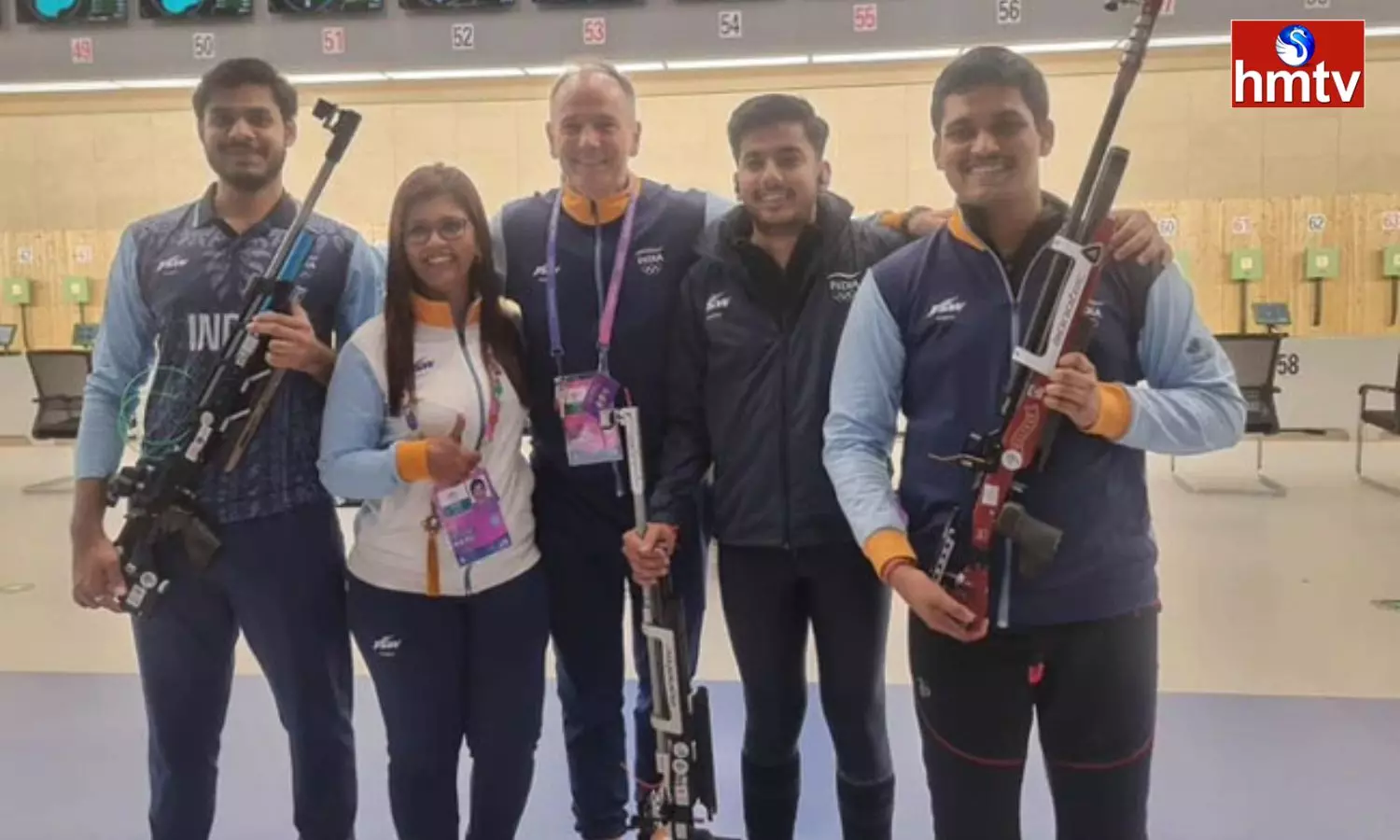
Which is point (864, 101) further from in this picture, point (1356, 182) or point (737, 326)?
point (737, 326)

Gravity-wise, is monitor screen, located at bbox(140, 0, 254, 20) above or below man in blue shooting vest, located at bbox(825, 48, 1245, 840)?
above

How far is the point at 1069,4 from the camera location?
2740 millimetres

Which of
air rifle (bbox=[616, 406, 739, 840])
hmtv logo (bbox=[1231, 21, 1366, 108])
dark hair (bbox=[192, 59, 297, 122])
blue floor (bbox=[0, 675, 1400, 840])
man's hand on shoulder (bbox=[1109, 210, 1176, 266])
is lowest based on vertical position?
blue floor (bbox=[0, 675, 1400, 840])

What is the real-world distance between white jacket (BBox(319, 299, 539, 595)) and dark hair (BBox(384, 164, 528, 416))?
0.9 inches

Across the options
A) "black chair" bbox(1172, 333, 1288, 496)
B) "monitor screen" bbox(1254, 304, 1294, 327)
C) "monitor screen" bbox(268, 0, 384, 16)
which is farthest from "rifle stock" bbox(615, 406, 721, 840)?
"monitor screen" bbox(1254, 304, 1294, 327)

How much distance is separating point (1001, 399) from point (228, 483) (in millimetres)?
1500

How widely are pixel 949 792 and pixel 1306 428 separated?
358 inches

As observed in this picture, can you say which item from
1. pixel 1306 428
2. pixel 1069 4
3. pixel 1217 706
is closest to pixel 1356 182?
pixel 1306 428

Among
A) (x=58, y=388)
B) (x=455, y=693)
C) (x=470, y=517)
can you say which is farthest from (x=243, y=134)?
(x=58, y=388)

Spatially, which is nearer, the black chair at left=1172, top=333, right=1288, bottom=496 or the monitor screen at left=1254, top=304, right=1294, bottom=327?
the black chair at left=1172, top=333, right=1288, bottom=496

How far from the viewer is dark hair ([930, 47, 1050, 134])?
1765 millimetres

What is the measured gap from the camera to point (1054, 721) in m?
1.79

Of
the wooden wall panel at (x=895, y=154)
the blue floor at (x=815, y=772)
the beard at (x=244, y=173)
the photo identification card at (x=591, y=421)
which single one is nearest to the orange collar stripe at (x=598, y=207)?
the photo identification card at (x=591, y=421)

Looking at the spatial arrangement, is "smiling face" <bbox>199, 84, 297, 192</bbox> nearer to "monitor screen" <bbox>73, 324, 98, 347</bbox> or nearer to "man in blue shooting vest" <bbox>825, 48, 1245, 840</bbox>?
"man in blue shooting vest" <bbox>825, 48, 1245, 840</bbox>
